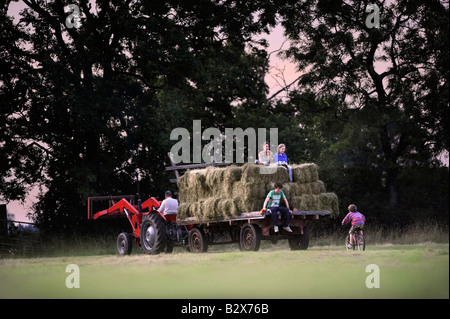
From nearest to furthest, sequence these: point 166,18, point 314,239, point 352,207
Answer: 1. point 352,207
2. point 314,239
3. point 166,18

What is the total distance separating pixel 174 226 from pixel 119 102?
363 inches

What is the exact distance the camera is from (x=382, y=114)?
28.2 meters

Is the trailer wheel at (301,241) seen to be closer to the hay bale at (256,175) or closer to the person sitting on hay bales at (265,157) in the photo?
the hay bale at (256,175)

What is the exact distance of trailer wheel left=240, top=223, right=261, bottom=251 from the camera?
19016 mm

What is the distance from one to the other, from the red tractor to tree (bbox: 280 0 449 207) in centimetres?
910

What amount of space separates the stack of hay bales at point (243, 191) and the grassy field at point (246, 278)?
321cm

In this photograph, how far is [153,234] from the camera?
19.7 meters

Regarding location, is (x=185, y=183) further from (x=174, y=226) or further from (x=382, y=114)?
(x=382, y=114)

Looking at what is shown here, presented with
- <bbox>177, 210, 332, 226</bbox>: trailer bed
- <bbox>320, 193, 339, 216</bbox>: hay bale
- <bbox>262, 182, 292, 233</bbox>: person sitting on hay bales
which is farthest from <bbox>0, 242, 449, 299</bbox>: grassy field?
<bbox>320, 193, 339, 216</bbox>: hay bale

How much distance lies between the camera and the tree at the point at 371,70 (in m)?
27.6

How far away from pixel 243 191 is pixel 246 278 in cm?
735

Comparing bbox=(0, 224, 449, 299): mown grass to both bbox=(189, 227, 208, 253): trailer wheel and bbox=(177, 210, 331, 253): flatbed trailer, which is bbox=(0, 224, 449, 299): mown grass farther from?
bbox=(189, 227, 208, 253): trailer wheel

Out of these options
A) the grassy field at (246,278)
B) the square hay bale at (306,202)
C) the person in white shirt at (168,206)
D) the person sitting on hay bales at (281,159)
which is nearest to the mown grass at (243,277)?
the grassy field at (246,278)
